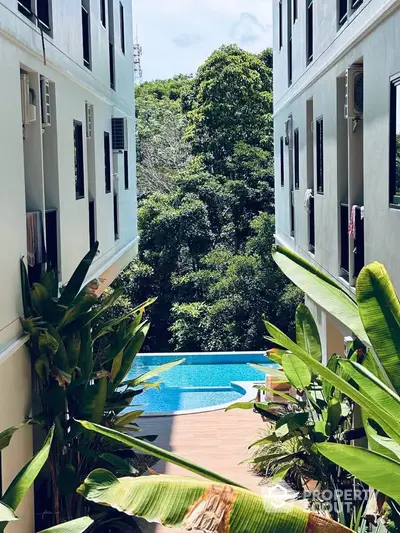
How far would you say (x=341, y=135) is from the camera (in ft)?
34.2

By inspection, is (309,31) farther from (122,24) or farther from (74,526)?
(74,526)

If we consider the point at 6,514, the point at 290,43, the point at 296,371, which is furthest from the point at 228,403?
the point at 6,514

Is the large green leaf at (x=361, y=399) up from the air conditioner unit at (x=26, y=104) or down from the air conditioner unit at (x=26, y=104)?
down

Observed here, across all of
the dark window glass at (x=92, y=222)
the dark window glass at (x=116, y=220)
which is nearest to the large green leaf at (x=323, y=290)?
the dark window glass at (x=92, y=222)

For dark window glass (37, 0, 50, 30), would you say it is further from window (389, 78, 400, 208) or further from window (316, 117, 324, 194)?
window (389, 78, 400, 208)

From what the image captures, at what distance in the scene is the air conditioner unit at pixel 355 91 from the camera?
9.31m

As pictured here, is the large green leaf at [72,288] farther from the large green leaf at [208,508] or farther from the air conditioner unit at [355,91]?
the large green leaf at [208,508]

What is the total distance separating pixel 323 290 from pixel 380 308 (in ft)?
3.29

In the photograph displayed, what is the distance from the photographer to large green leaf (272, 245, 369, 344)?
4934mm

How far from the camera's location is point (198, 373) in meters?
21.9

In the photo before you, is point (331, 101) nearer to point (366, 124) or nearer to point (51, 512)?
point (366, 124)

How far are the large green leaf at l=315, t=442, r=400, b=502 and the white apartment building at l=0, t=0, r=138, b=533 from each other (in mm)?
4412

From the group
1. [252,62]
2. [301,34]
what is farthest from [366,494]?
[252,62]

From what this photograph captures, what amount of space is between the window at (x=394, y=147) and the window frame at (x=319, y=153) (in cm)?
455
